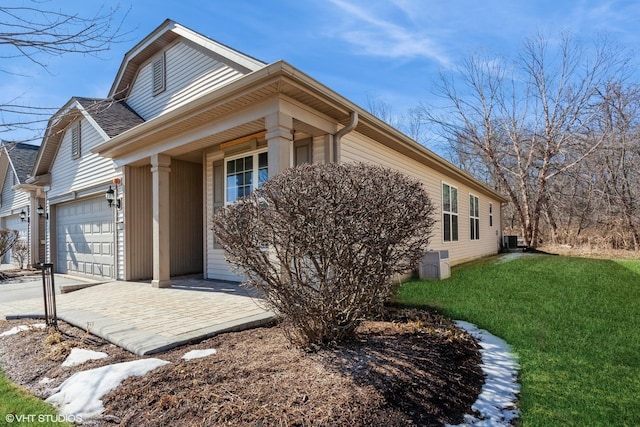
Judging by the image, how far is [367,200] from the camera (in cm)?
300

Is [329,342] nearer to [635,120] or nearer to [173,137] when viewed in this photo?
[173,137]

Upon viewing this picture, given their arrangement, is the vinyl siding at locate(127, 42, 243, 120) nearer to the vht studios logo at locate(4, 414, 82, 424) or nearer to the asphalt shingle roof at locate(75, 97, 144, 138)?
the asphalt shingle roof at locate(75, 97, 144, 138)

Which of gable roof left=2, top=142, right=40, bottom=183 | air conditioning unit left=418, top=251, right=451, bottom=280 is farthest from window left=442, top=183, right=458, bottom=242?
gable roof left=2, top=142, right=40, bottom=183

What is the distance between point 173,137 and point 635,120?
2056 cm

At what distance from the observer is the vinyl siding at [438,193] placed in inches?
271

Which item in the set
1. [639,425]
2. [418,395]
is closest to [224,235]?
[418,395]

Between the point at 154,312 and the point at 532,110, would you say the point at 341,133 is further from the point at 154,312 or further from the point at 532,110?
the point at 532,110

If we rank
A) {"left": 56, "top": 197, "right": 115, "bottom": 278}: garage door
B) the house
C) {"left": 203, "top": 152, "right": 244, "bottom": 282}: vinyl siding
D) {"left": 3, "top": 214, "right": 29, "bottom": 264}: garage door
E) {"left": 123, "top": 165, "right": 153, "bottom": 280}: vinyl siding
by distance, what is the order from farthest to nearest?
{"left": 3, "top": 214, "right": 29, "bottom": 264}: garage door < {"left": 56, "top": 197, "right": 115, "bottom": 278}: garage door < {"left": 123, "top": 165, "right": 153, "bottom": 280}: vinyl siding < {"left": 203, "top": 152, "right": 244, "bottom": 282}: vinyl siding < the house

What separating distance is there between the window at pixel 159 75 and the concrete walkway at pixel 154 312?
490cm

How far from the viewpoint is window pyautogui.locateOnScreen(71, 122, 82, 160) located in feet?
34.9

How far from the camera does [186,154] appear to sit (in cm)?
852

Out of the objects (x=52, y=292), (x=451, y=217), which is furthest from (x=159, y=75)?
(x=451, y=217)

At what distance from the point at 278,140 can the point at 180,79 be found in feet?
15.4

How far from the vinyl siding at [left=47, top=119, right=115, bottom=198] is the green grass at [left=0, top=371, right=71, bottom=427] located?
720cm
